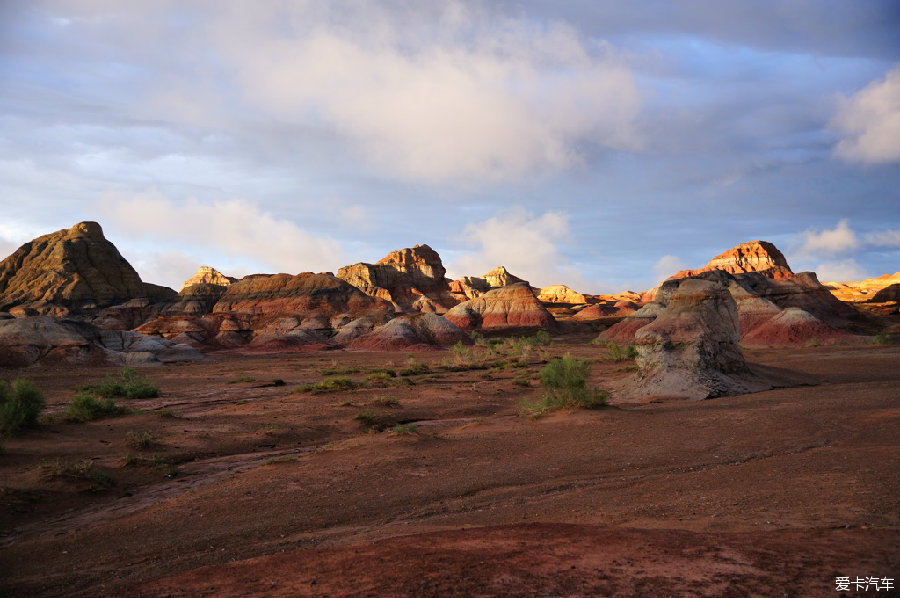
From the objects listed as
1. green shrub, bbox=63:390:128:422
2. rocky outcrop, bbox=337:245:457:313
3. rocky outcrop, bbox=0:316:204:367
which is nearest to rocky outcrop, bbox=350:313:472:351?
rocky outcrop, bbox=0:316:204:367

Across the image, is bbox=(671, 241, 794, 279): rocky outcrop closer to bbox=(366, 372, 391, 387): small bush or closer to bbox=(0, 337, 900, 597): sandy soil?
bbox=(366, 372, 391, 387): small bush

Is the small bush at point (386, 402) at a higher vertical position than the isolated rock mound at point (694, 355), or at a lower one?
lower

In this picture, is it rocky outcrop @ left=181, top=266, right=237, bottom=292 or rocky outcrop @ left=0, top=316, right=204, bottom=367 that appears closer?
rocky outcrop @ left=0, top=316, right=204, bottom=367

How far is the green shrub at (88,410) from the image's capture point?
18.9 m

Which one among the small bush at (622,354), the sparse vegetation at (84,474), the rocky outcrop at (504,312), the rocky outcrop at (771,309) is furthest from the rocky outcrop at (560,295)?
the sparse vegetation at (84,474)

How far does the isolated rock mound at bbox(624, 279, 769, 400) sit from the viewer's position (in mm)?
21062

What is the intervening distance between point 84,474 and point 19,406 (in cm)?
638

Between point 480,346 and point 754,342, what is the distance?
1056 inches

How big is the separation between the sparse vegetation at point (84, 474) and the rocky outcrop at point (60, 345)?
1563 inches

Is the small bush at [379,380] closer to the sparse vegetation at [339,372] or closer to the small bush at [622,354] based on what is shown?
the sparse vegetation at [339,372]

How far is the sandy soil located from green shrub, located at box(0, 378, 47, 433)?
0.61 meters

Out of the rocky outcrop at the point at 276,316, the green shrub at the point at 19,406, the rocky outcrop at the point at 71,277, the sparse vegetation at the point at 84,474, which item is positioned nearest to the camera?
the sparse vegetation at the point at 84,474

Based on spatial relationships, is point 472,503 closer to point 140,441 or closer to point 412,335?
point 140,441

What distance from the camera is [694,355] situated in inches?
861
